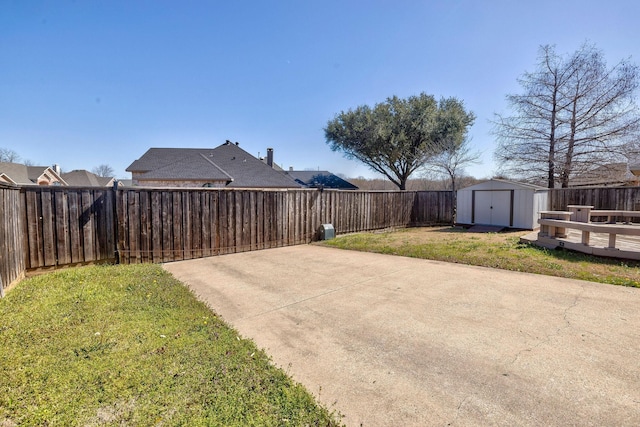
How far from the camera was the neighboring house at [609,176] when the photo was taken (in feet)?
50.6

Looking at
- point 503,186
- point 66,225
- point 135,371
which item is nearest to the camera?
point 135,371

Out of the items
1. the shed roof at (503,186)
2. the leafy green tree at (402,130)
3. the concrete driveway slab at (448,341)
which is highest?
the leafy green tree at (402,130)

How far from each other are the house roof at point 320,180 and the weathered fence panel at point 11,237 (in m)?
21.5

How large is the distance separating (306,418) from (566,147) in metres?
19.9

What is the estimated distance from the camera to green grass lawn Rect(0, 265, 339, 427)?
194cm

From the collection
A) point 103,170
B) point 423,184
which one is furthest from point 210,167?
point 103,170

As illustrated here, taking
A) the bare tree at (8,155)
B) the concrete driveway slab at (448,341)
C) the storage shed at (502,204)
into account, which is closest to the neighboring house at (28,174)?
the bare tree at (8,155)

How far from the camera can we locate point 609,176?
15805mm

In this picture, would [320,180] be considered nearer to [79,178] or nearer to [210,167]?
[210,167]

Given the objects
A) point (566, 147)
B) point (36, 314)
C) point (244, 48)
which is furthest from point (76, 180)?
point (566, 147)

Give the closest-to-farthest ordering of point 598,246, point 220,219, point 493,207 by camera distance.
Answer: point 598,246 < point 220,219 < point 493,207

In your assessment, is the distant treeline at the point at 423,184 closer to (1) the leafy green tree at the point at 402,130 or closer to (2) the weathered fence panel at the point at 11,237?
(1) the leafy green tree at the point at 402,130

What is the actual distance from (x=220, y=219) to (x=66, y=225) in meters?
3.08

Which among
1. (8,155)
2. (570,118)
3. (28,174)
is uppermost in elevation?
(8,155)
